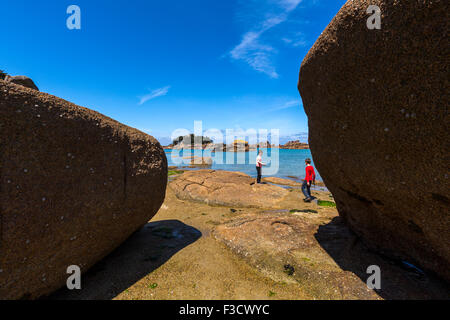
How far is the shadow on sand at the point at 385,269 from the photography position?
2781mm

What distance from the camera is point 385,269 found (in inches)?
129

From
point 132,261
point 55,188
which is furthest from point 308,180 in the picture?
point 55,188

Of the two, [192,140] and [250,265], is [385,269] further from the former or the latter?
[192,140]

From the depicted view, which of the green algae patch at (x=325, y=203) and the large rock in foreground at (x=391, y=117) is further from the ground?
the large rock in foreground at (x=391, y=117)

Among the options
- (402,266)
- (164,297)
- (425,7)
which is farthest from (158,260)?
(425,7)

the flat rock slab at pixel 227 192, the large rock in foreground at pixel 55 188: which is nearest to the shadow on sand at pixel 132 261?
the large rock in foreground at pixel 55 188

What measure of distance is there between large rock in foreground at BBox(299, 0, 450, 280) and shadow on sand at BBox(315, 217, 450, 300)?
0.22m

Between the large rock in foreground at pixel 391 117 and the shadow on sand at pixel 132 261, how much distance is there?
13.8 ft

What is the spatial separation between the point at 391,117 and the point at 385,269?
2710mm

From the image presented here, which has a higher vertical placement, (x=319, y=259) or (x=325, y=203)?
(x=319, y=259)

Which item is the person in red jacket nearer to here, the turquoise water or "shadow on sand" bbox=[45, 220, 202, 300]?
"shadow on sand" bbox=[45, 220, 202, 300]

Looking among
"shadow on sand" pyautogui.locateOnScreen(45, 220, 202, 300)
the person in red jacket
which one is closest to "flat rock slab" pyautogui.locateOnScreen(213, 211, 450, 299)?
"shadow on sand" pyautogui.locateOnScreen(45, 220, 202, 300)

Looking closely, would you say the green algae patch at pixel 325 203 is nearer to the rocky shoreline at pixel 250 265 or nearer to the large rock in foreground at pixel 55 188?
the rocky shoreline at pixel 250 265
